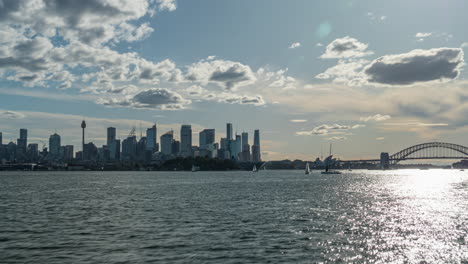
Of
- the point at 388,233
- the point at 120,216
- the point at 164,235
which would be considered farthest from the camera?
the point at 120,216

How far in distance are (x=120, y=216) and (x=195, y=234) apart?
1889 cm

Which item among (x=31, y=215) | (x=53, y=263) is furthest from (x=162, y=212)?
(x=53, y=263)

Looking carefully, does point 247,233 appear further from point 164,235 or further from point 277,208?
point 277,208

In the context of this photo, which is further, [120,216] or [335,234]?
[120,216]

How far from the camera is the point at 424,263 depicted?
31656mm

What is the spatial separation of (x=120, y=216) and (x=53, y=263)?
26991 millimetres

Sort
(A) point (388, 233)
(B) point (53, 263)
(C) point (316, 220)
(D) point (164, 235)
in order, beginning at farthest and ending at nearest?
(C) point (316, 220), (A) point (388, 233), (D) point (164, 235), (B) point (53, 263)

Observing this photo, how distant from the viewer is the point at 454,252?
3566 centimetres

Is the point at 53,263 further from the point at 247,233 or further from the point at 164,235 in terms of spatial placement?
the point at 247,233

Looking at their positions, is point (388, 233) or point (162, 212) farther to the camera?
point (162, 212)

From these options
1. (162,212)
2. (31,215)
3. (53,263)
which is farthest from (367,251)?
(31,215)

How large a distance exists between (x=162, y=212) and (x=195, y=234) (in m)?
20.8

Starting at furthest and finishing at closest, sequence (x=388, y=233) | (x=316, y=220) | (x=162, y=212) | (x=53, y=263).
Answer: (x=162, y=212), (x=316, y=220), (x=388, y=233), (x=53, y=263)

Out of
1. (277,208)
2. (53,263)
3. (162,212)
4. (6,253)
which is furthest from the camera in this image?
(277,208)
